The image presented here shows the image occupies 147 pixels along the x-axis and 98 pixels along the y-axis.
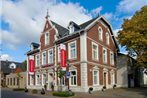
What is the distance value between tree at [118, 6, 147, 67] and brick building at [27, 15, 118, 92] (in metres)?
3.94

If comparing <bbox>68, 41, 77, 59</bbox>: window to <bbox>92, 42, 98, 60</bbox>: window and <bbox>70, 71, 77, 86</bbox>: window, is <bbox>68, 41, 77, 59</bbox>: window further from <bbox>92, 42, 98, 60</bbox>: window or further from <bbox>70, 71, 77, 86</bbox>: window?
<bbox>92, 42, 98, 60</bbox>: window

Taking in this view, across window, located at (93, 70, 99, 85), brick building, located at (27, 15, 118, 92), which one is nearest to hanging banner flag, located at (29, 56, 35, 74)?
brick building, located at (27, 15, 118, 92)

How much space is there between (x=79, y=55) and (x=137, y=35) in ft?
27.1

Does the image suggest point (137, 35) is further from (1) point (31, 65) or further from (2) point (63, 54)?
(1) point (31, 65)

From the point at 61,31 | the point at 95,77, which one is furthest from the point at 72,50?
the point at 61,31

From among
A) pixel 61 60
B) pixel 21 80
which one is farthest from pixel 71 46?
pixel 21 80

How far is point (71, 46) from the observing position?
33906 millimetres

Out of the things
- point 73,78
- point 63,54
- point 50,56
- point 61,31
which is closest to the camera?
point 73,78

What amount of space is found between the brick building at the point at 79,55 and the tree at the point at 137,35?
3.94 m

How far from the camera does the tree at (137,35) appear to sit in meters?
31.8

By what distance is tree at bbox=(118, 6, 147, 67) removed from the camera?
3182 cm

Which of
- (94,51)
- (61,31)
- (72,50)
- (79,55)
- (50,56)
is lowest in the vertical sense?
(79,55)

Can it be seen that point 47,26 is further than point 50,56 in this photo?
Yes

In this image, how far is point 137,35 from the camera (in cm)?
3225
